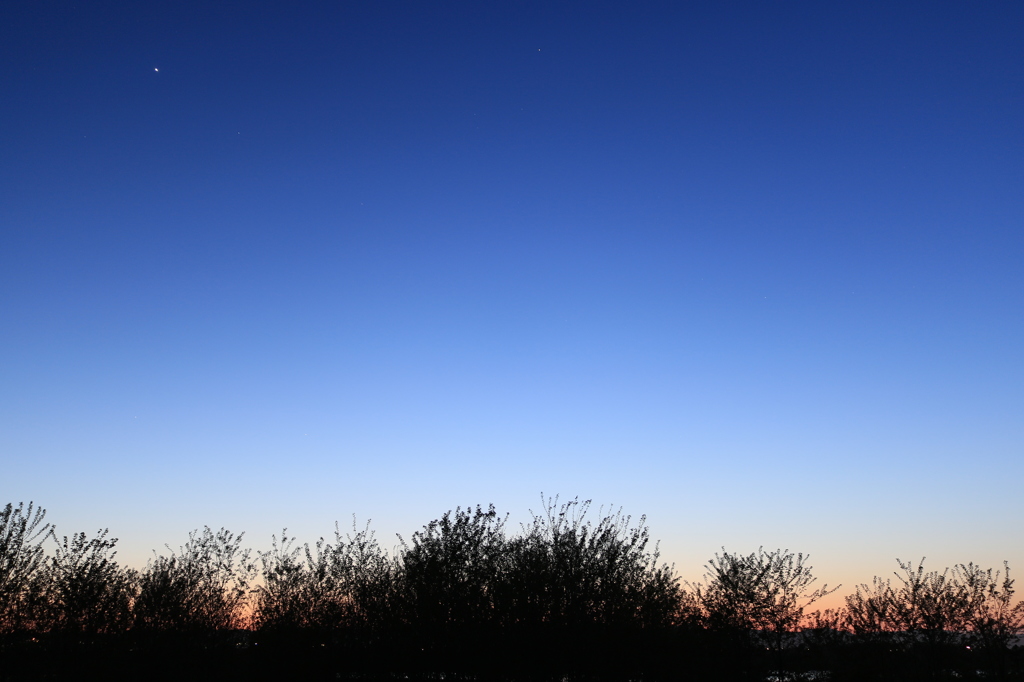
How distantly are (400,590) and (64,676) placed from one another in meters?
12.6

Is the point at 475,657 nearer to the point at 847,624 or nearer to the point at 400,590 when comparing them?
the point at 400,590

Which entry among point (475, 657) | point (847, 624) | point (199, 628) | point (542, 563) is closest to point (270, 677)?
point (199, 628)

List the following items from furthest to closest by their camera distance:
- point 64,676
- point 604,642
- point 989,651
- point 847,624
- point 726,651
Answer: point 847,624
point 989,651
point 726,651
point 64,676
point 604,642

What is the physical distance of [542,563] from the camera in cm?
2225

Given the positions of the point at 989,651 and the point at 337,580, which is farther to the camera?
the point at 989,651

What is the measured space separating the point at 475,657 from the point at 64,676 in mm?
15267

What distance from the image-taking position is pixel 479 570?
2323cm

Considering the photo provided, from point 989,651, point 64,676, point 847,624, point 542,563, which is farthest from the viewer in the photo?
point 847,624

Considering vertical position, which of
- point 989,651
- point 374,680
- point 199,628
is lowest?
point 989,651

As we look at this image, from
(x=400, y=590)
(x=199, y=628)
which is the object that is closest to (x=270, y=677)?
(x=199, y=628)

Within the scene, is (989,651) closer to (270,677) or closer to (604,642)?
(604,642)

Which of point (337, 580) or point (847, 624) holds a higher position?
point (337, 580)

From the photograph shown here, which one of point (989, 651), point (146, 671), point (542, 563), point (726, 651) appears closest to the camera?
point (542, 563)

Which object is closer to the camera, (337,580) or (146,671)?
(146,671)
